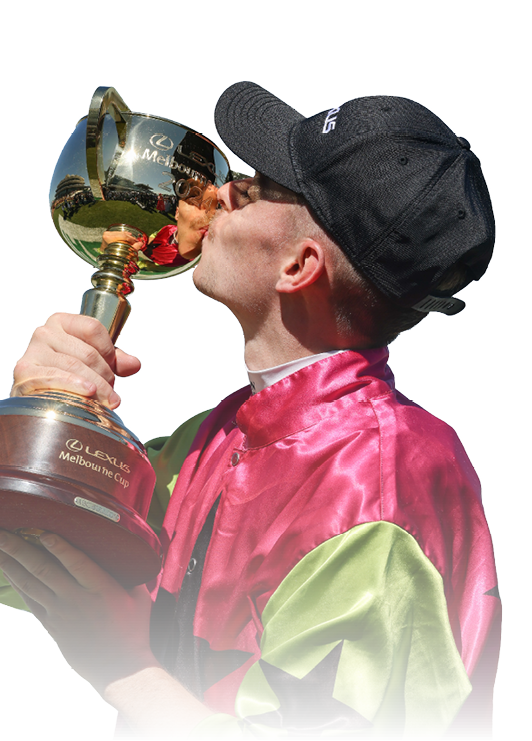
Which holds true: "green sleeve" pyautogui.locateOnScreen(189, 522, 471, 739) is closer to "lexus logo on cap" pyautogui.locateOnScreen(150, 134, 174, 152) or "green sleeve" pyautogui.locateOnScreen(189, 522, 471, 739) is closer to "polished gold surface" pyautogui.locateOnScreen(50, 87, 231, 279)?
"polished gold surface" pyautogui.locateOnScreen(50, 87, 231, 279)

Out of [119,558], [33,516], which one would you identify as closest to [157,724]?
[119,558]

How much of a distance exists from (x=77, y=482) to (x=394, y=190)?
1.20 meters

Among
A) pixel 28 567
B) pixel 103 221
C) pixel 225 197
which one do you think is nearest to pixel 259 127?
pixel 225 197

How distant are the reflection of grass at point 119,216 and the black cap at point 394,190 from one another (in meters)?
0.46

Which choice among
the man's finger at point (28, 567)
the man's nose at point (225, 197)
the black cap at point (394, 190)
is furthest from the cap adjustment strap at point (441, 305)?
the man's finger at point (28, 567)

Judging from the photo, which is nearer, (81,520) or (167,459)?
(81,520)

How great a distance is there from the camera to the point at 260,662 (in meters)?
1.83

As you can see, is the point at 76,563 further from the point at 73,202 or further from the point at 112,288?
the point at 73,202

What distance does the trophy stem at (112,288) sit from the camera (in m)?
2.58

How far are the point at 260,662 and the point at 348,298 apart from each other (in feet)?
3.62

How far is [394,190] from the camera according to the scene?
2.25 meters

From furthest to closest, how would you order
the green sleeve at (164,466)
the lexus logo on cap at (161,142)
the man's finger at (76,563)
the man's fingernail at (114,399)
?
the green sleeve at (164,466) → the lexus logo on cap at (161,142) → the man's fingernail at (114,399) → the man's finger at (76,563)

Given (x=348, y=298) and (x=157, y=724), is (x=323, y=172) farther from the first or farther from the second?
(x=157, y=724)

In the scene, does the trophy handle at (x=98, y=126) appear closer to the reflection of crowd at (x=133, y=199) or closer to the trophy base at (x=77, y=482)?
the reflection of crowd at (x=133, y=199)
